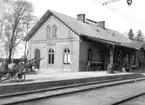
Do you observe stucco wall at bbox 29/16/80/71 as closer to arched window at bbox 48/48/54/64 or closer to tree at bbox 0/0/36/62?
arched window at bbox 48/48/54/64

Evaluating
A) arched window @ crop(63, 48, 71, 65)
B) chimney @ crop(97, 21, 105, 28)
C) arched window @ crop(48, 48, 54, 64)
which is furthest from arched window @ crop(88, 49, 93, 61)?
chimney @ crop(97, 21, 105, 28)

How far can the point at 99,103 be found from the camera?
6.83 m

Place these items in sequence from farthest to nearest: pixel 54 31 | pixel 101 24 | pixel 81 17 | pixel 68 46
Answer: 1. pixel 101 24
2. pixel 81 17
3. pixel 54 31
4. pixel 68 46

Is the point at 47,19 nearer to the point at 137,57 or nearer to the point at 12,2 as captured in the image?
the point at 12,2

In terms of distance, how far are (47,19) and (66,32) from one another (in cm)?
373

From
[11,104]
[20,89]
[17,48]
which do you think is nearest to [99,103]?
[11,104]

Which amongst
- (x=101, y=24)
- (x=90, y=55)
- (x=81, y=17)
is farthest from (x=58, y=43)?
(x=101, y=24)

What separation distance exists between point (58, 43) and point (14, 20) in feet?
42.3

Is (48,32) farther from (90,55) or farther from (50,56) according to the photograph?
(90,55)

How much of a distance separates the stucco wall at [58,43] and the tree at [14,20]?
7826mm

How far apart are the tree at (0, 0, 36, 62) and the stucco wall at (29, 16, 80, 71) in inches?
308

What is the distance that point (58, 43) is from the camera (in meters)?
22.5

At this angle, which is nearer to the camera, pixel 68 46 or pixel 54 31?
pixel 68 46

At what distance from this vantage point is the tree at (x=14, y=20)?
31.3 m
